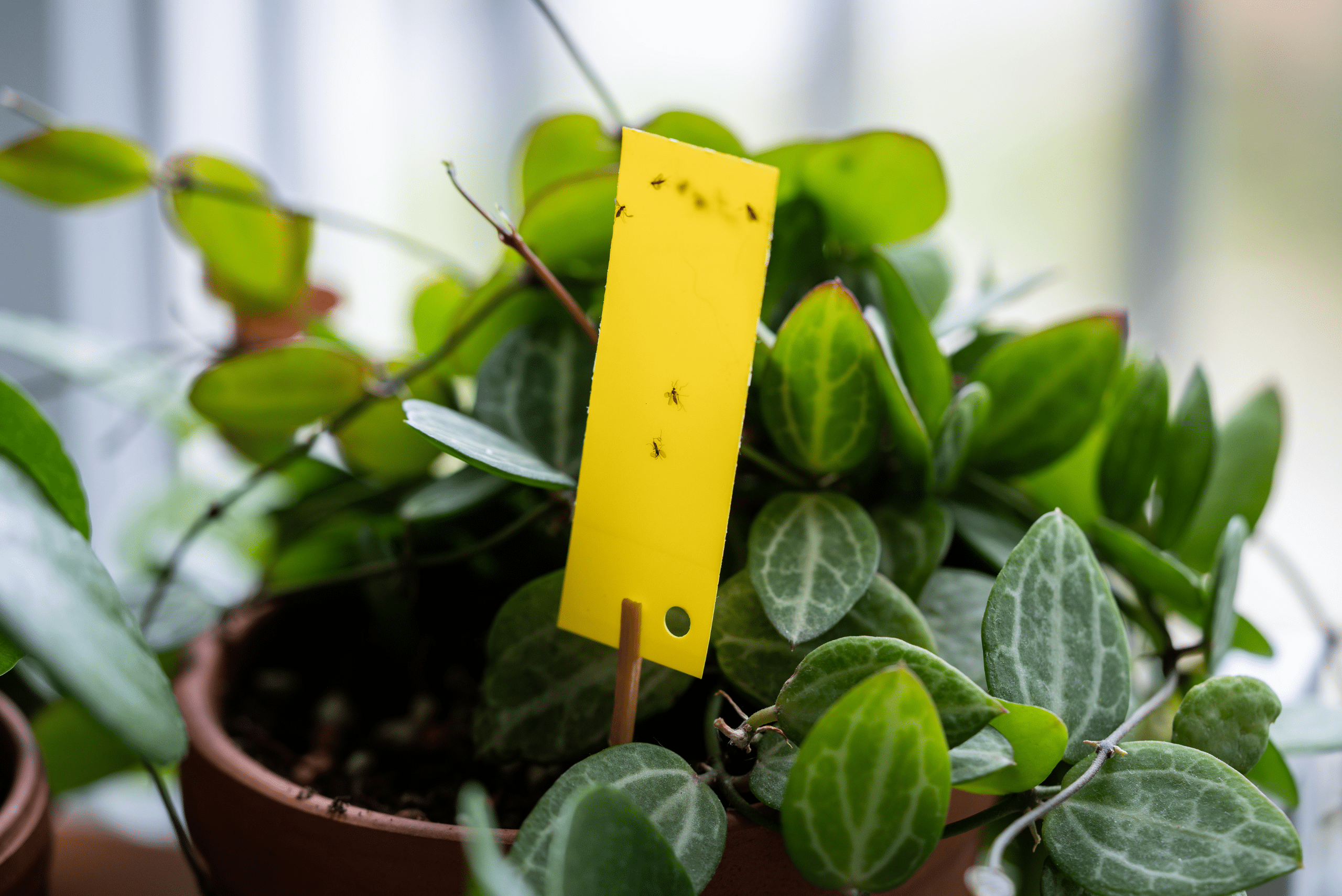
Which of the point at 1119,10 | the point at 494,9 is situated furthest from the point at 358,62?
the point at 1119,10

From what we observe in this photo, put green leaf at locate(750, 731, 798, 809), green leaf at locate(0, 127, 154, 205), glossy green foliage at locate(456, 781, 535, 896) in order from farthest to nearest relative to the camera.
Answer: green leaf at locate(0, 127, 154, 205)
green leaf at locate(750, 731, 798, 809)
glossy green foliage at locate(456, 781, 535, 896)

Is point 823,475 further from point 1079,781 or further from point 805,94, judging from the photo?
point 805,94

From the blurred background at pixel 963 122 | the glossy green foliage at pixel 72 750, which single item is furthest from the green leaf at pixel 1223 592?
the blurred background at pixel 963 122

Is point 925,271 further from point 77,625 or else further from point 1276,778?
point 77,625

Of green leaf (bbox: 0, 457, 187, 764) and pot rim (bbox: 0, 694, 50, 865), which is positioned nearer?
green leaf (bbox: 0, 457, 187, 764)

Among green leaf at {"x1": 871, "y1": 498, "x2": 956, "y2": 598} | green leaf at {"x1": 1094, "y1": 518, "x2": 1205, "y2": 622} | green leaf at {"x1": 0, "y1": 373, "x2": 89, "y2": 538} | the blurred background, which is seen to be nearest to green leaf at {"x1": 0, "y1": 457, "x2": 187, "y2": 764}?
green leaf at {"x1": 0, "y1": 373, "x2": 89, "y2": 538}

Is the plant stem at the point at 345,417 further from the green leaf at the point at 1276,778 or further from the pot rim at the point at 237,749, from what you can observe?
the green leaf at the point at 1276,778

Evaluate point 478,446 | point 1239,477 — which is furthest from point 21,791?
point 1239,477

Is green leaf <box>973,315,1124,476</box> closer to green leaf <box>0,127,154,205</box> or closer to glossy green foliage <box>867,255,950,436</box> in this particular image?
glossy green foliage <box>867,255,950,436</box>
